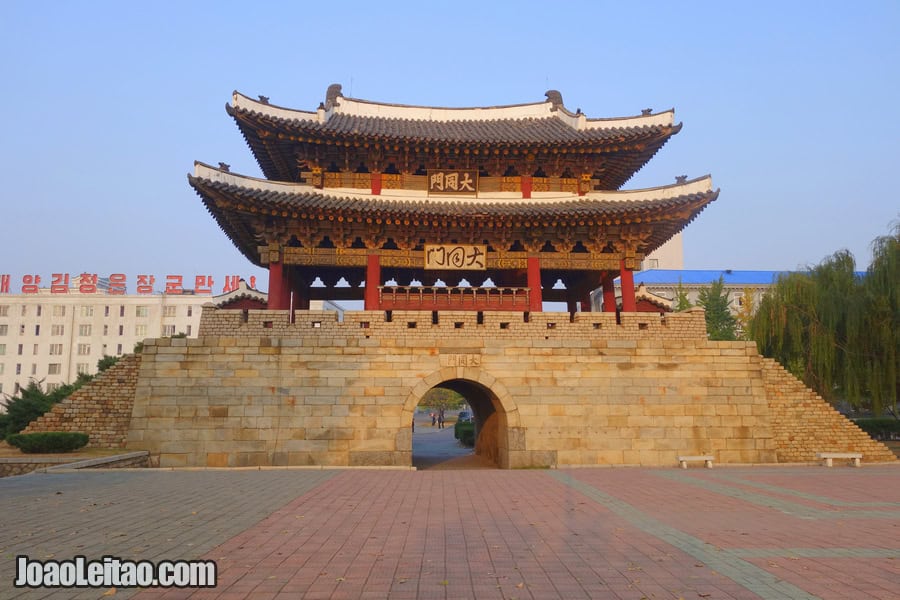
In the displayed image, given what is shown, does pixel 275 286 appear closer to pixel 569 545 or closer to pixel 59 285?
pixel 569 545

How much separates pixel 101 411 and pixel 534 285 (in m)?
12.4

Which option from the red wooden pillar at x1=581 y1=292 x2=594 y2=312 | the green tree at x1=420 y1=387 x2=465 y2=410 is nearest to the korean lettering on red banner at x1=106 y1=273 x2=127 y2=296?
the green tree at x1=420 y1=387 x2=465 y2=410

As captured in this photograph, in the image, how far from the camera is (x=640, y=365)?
654 inches

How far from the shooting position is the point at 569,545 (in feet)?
21.9

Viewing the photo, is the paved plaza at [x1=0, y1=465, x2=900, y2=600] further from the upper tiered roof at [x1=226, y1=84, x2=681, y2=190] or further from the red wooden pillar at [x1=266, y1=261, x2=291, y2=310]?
the upper tiered roof at [x1=226, y1=84, x2=681, y2=190]

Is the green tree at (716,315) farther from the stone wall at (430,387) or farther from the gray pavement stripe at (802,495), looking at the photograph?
the gray pavement stripe at (802,495)

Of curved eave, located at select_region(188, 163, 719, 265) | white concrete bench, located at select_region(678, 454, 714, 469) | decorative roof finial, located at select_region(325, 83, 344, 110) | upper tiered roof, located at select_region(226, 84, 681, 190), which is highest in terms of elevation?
decorative roof finial, located at select_region(325, 83, 344, 110)

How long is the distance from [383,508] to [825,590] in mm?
5848

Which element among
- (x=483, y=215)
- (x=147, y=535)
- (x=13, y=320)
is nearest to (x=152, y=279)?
(x=13, y=320)

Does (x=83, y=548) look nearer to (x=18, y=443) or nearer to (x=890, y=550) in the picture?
(x=890, y=550)

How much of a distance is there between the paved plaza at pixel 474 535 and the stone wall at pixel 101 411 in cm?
351

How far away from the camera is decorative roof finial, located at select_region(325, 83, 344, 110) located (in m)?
22.2

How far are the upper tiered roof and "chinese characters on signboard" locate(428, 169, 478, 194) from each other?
38cm

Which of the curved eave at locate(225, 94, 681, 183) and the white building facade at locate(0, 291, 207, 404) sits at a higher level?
the curved eave at locate(225, 94, 681, 183)
